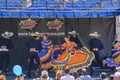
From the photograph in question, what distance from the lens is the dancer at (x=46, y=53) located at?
17234mm

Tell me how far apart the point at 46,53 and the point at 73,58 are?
102 centimetres

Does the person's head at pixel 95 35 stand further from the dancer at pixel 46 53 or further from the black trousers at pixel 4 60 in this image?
the black trousers at pixel 4 60

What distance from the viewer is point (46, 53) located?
56.9 ft

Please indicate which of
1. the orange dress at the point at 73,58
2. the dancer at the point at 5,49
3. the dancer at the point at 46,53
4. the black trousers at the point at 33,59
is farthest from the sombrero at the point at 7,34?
the orange dress at the point at 73,58

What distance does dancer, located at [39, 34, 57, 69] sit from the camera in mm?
17234

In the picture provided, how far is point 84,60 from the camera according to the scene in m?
17.3

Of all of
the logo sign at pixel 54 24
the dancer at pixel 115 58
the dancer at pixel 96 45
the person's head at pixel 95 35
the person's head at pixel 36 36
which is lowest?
the dancer at pixel 115 58

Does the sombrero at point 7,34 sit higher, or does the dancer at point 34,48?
the sombrero at point 7,34

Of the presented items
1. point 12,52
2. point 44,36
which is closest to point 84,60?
point 44,36

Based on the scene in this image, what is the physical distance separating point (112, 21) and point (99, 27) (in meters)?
0.56

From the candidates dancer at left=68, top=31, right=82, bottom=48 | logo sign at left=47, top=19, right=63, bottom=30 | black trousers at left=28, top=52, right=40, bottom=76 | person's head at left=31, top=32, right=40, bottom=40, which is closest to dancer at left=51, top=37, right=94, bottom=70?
dancer at left=68, top=31, right=82, bottom=48

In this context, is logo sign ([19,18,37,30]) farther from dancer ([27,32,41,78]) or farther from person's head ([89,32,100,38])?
person's head ([89,32,100,38])

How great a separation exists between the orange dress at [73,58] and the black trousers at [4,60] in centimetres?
167

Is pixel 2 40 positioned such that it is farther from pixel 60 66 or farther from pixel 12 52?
pixel 60 66
